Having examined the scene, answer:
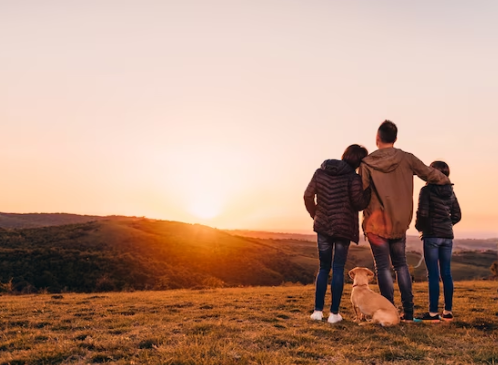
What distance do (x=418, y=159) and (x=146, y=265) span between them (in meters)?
30.7

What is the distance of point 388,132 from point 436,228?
187 cm

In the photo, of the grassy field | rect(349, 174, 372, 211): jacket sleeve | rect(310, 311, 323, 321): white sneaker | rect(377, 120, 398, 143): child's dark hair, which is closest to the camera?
the grassy field

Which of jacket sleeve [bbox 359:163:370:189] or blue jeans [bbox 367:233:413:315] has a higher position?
jacket sleeve [bbox 359:163:370:189]

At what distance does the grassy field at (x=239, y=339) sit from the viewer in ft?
15.3

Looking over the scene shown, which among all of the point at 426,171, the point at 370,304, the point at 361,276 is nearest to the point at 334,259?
the point at 361,276

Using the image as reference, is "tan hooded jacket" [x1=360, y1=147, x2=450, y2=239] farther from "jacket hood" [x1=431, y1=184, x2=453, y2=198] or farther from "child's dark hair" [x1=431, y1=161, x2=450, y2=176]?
"child's dark hair" [x1=431, y1=161, x2=450, y2=176]

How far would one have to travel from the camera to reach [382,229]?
646cm

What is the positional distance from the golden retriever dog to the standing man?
318mm

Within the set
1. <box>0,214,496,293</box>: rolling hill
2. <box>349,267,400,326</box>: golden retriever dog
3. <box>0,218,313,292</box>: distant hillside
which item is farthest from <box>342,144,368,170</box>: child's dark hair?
<box>0,218,313,292</box>: distant hillside

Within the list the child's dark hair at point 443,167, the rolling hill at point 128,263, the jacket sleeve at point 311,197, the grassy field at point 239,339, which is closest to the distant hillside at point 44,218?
the rolling hill at point 128,263

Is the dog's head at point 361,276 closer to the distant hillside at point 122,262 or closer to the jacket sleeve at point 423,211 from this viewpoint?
Result: the jacket sleeve at point 423,211

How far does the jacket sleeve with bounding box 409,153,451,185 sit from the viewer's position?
6.55 meters

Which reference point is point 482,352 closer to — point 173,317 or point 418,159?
point 418,159

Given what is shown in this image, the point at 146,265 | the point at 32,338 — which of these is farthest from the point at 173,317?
the point at 146,265
